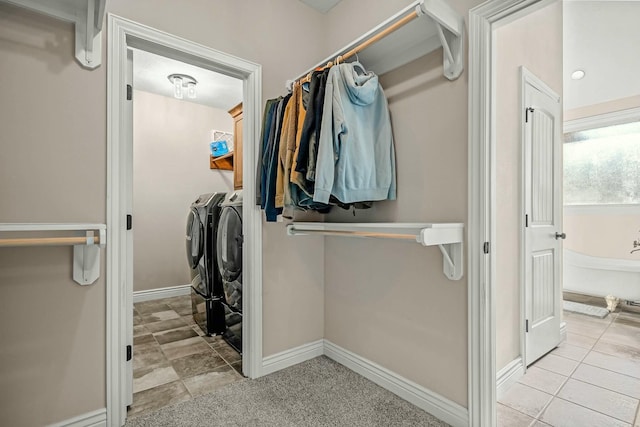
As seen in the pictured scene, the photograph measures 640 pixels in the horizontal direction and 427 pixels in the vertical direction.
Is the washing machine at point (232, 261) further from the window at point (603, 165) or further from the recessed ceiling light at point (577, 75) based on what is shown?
the window at point (603, 165)

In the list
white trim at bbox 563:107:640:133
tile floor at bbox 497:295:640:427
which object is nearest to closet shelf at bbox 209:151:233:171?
tile floor at bbox 497:295:640:427

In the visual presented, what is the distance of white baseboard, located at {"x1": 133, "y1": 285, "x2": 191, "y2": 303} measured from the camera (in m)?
3.86

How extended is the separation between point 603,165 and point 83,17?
523 cm

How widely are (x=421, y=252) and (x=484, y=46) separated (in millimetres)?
1067

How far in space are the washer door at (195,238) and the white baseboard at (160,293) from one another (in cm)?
122

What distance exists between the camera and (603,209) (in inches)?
151

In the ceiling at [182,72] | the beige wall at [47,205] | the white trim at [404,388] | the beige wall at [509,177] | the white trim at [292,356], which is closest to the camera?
the beige wall at [47,205]

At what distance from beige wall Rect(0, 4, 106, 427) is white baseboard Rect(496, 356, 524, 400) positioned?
2182mm

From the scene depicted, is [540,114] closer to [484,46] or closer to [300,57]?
[484,46]

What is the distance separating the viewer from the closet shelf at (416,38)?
4.64 feet

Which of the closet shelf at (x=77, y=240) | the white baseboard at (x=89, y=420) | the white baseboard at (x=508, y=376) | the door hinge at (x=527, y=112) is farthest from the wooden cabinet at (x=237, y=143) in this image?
the white baseboard at (x=508, y=376)

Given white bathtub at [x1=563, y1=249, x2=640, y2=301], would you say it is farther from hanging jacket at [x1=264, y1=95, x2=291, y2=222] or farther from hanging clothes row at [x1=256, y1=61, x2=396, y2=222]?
hanging jacket at [x1=264, y1=95, x2=291, y2=222]

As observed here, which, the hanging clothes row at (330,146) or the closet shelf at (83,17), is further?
the hanging clothes row at (330,146)

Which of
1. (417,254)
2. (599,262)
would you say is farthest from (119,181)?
(599,262)
